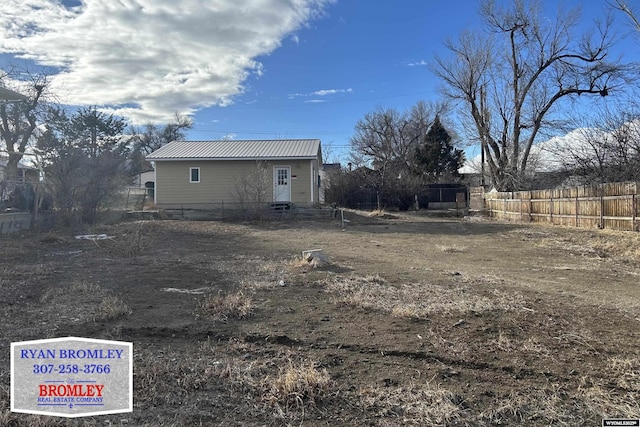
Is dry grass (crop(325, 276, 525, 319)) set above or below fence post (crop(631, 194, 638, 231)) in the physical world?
below

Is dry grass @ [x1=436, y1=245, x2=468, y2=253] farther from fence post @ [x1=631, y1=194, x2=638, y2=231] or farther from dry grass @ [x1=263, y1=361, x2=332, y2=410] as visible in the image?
dry grass @ [x1=263, y1=361, x2=332, y2=410]

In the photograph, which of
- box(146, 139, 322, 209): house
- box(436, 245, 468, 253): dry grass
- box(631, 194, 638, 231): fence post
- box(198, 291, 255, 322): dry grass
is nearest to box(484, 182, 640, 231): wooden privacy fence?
box(631, 194, 638, 231): fence post

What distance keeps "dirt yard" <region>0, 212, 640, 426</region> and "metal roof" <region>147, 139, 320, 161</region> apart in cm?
1265

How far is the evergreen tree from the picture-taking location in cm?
3544

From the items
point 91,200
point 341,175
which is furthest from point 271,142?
point 91,200

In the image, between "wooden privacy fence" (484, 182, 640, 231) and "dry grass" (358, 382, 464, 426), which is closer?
"dry grass" (358, 382, 464, 426)

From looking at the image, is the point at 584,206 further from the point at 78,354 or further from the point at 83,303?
the point at 78,354

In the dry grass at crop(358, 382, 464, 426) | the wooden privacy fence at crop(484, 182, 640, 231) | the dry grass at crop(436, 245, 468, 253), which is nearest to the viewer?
the dry grass at crop(358, 382, 464, 426)

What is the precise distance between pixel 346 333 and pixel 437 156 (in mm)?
33727

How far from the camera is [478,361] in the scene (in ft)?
→ 10.5

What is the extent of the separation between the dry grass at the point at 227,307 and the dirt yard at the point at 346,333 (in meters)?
0.02

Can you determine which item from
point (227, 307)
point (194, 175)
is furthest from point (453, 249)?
point (194, 175)

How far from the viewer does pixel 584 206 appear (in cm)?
1452

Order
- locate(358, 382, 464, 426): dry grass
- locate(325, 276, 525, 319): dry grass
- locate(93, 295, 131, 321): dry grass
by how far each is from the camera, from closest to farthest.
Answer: locate(358, 382, 464, 426): dry grass < locate(93, 295, 131, 321): dry grass < locate(325, 276, 525, 319): dry grass
